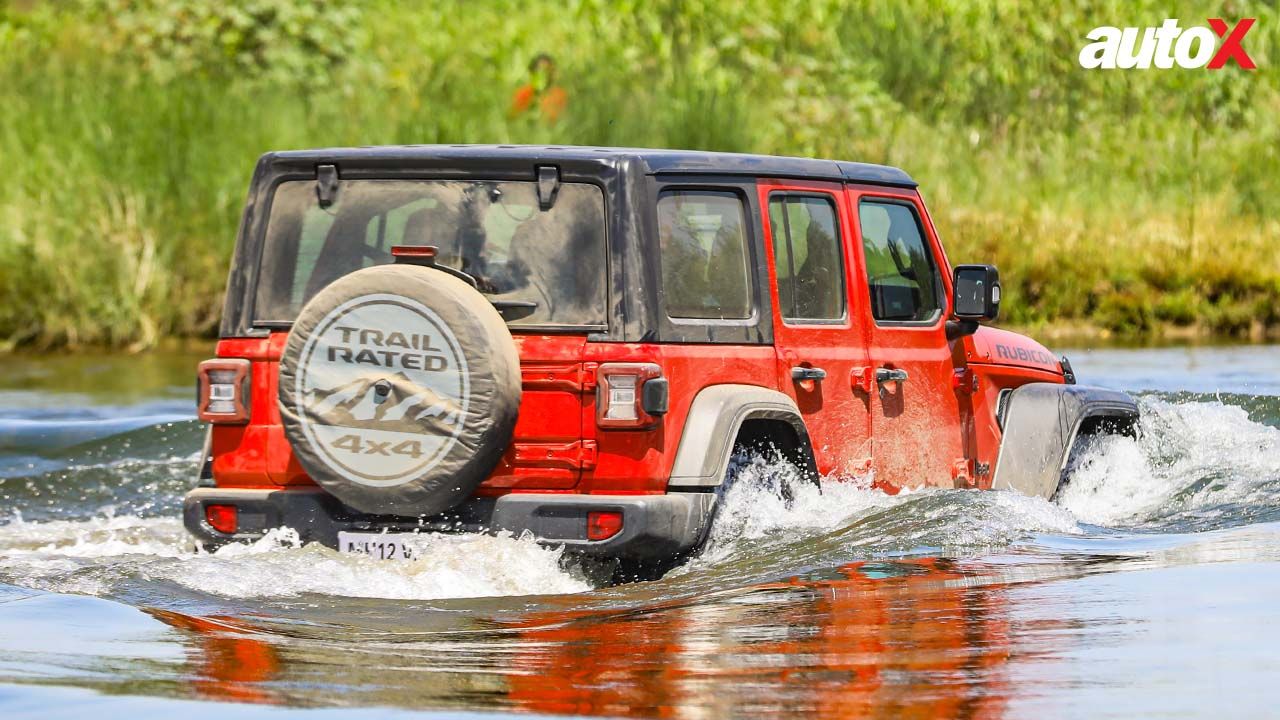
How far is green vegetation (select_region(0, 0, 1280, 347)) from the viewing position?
819 inches

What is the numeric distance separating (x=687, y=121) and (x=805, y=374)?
15546 millimetres

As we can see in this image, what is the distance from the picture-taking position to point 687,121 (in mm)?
23156

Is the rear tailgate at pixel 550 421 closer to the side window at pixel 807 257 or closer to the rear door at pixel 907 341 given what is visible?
the side window at pixel 807 257

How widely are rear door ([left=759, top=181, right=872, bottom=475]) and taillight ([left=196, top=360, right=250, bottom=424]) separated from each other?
190 cm

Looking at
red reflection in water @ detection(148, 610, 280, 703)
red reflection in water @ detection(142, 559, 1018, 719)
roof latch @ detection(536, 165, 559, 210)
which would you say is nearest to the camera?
red reflection in water @ detection(142, 559, 1018, 719)

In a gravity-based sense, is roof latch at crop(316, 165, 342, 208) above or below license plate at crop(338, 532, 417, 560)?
above

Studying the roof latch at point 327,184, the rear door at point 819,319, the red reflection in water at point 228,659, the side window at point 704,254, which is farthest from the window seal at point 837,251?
the red reflection in water at point 228,659

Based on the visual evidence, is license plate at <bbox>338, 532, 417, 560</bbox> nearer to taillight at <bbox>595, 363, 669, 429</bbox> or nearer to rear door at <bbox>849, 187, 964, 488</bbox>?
taillight at <bbox>595, 363, 669, 429</bbox>

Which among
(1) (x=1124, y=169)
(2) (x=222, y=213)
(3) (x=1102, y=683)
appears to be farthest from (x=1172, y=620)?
(1) (x=1124, y=169)

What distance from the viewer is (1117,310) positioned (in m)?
22.6

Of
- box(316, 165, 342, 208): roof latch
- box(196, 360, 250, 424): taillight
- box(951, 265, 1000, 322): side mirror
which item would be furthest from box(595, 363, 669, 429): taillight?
box(951, 265, 1000, 322): side mirror

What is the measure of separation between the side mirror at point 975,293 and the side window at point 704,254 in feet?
4.15

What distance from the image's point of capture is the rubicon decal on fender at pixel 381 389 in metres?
7.06

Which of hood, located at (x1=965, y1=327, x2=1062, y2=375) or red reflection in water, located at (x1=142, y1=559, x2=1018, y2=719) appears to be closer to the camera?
red reflection in water, located at (x1=142, y1=559, x2=1018, y2=719)
